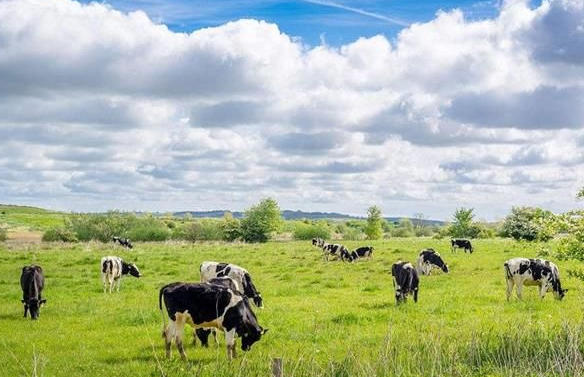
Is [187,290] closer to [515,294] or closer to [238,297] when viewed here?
[238,297]

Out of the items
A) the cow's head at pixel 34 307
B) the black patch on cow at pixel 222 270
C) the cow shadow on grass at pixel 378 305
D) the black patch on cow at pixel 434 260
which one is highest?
the black patch on cow at pixel 222 270

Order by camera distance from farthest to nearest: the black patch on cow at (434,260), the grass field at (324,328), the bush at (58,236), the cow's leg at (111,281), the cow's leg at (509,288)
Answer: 1. the bush at (58,236)
2. the black patch on cow at (434,260)
3. the cow's leg at (111,281)
4. the cow's leg at (509,288)
5. the grass field at (324,328)

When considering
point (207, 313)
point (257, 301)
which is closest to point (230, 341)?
point (207, 313)

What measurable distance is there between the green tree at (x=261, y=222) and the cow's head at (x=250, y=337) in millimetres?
76398

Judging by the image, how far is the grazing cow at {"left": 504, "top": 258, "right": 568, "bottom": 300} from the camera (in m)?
23.6

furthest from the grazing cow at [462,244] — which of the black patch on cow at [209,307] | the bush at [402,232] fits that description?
the bush at [402,232]

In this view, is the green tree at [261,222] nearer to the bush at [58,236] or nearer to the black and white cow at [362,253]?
the bush at [58,236]

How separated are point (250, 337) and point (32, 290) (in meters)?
10.2

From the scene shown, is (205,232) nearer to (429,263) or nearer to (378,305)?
(429,263)

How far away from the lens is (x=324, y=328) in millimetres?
17672

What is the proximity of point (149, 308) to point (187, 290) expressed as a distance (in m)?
7.83

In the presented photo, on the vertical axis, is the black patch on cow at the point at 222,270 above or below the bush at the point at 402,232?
above

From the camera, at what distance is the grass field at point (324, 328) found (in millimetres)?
11211

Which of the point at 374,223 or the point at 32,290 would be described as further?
the point at 374,223
